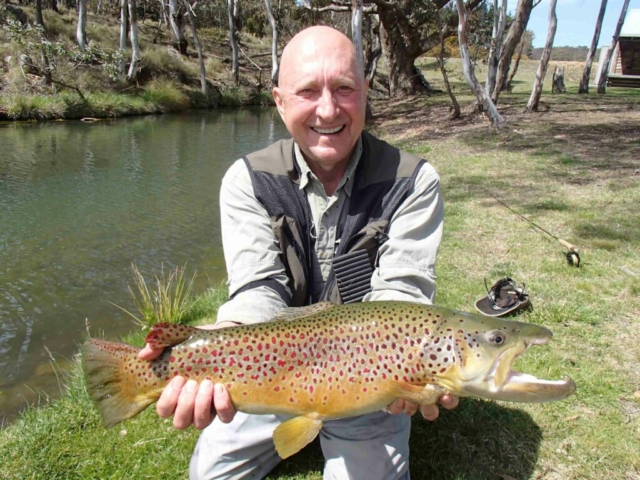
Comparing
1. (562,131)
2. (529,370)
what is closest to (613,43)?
(562,131)

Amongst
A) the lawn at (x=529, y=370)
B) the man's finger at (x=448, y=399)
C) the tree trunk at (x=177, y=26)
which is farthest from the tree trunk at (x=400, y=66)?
the man's finger at (x=448, y=399)

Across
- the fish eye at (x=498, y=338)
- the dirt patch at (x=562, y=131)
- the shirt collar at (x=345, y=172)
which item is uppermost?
the shirt collar at (x=345, y=172)

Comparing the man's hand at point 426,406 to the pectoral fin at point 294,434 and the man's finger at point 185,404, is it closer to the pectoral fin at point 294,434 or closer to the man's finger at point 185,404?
the pectoral fin at point 294,434

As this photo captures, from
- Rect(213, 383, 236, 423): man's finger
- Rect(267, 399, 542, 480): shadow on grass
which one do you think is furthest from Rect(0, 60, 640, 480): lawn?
Rect(213, 383, 236, 423): man's finger

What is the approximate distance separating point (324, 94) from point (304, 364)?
5.78 ft

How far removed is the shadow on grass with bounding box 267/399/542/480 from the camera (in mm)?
3430

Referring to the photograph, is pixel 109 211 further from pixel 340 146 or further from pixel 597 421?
pixel 597 421

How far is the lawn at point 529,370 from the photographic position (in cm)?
355

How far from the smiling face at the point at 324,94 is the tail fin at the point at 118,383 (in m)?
1.75

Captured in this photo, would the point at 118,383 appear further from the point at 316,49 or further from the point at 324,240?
the point at 316,49

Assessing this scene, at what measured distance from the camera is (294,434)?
2.61 metres

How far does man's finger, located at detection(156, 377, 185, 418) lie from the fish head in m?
1.23

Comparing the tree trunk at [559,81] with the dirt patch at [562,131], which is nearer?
the dirt patch at [562,131]

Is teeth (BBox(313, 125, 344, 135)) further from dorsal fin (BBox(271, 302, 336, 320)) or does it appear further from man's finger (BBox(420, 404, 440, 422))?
man's finger (BBox(420, 404, 440, 422))
